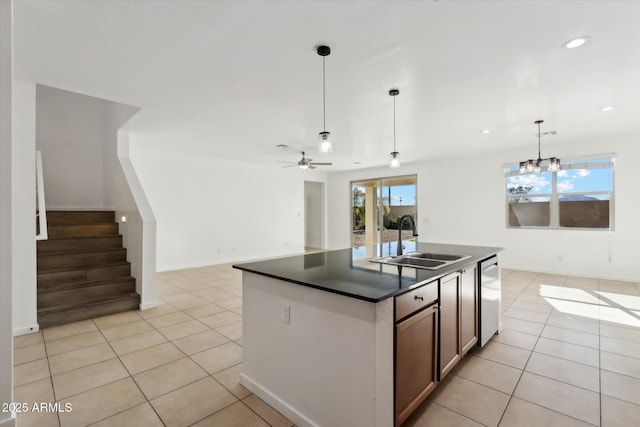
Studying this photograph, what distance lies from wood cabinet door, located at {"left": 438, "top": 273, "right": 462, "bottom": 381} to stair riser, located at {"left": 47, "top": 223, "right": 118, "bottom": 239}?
484 cm

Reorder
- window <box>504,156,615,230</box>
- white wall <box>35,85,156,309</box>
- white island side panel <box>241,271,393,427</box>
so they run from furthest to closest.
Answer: window <box>504,156,615,230</box> < white wall <box>35,85,156,309</box> < white island side panel <box>241,271,393,427</box>

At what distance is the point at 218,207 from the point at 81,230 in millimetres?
2938

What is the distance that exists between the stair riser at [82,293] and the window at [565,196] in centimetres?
697

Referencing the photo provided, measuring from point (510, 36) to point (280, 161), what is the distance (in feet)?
18.6

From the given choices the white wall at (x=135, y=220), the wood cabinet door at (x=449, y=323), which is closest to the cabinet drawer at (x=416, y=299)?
the wood cabinet door at (x=449, y=323)

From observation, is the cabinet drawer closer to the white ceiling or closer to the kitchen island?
the kitchen island

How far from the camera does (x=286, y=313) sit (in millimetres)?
1835

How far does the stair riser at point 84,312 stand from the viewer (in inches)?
127

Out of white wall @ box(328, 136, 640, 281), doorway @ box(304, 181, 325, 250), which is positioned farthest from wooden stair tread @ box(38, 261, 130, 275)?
white wall @ box(328, 136, 640, 281)

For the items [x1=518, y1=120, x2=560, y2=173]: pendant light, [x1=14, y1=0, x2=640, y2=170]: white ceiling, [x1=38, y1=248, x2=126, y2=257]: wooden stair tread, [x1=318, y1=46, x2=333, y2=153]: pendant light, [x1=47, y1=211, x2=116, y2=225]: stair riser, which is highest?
[x1=14, y1=0, x2=640, y2=170]: white ceiling

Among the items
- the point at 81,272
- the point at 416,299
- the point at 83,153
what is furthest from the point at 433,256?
the point at 83,153

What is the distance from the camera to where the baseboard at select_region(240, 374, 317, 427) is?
5.70ft

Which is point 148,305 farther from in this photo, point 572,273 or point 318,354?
point 572,273

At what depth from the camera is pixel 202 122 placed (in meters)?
→ 4.26
